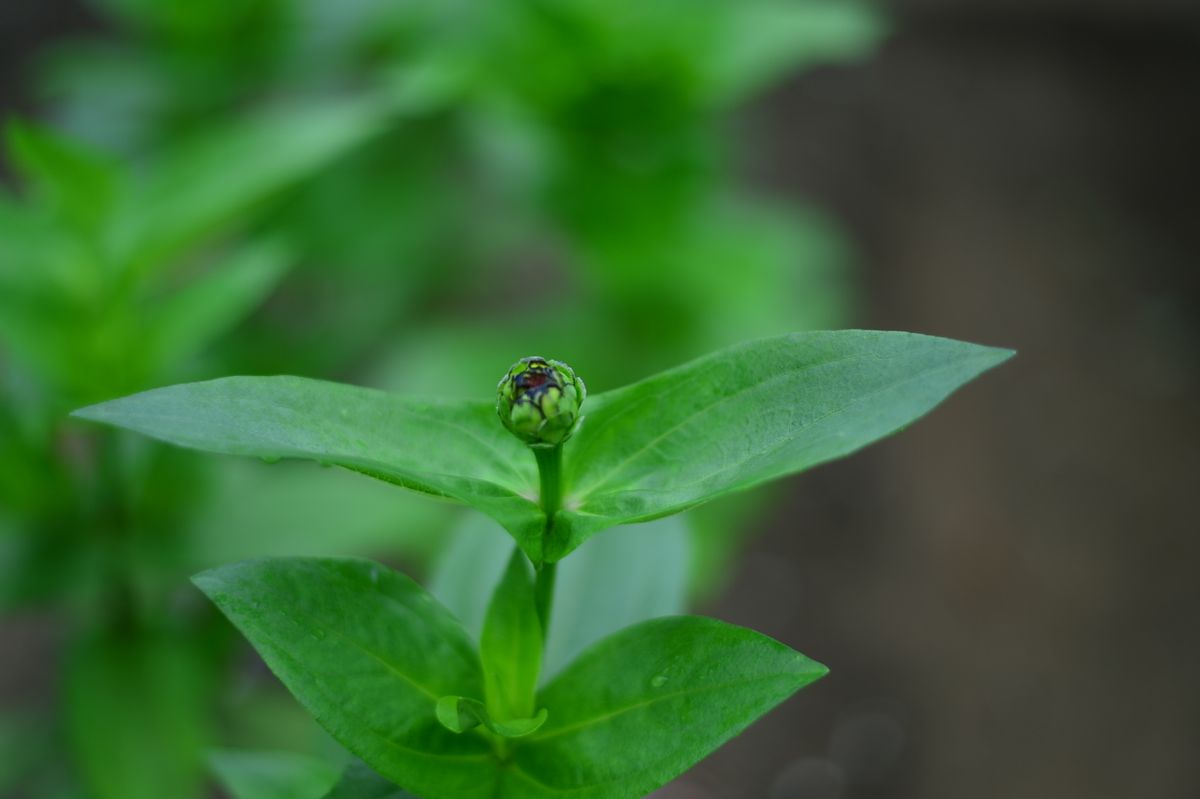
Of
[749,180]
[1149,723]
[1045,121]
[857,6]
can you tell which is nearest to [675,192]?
[1149,723]

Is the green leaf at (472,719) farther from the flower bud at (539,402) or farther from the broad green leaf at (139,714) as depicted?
the broad green leaf at (139,714)

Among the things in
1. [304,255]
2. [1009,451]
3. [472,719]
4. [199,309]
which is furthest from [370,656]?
[1009,451]

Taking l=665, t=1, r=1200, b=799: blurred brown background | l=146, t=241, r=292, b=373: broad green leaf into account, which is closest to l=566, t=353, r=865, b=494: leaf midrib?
l=146, t=241, r=292, b=373: broad green leaf

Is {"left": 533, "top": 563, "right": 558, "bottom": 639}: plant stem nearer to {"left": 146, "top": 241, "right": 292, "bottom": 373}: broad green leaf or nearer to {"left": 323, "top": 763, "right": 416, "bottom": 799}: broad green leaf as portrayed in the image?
{"left": 323, "top": 763, "right": 416, "bottom": 799}: broad green leaf

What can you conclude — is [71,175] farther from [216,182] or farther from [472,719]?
[472,719]

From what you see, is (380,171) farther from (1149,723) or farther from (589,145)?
(1149,723)

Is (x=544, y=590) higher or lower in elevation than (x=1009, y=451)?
lower
